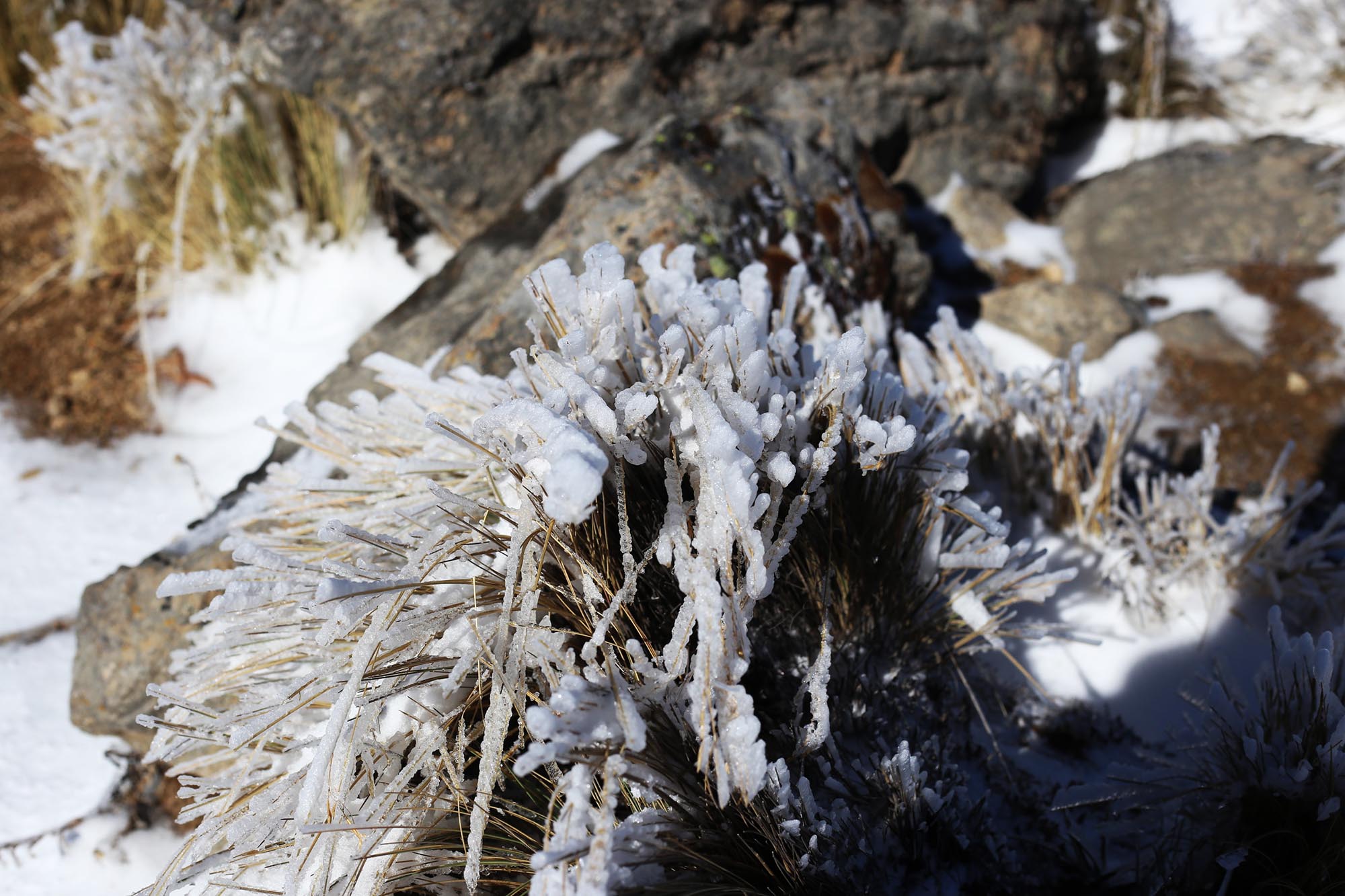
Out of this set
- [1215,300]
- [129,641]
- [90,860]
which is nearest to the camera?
[90,860]

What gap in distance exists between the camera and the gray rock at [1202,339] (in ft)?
8.89

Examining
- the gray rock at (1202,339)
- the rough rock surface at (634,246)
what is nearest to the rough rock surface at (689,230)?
the rough rock surface at (634,246)

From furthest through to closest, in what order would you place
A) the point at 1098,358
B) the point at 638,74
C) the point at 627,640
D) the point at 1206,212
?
1. the point at 1206,212
2. the point at 638,74
3. the point at 1098,358
4. the point at 627,640

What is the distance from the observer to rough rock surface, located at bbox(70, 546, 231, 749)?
1.94m

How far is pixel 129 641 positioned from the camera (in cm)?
196

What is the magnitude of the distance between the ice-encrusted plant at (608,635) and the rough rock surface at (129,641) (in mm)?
506

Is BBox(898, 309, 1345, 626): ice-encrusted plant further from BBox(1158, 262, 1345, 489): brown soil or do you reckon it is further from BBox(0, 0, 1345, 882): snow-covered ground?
BBox(1158, 262, 1345, 489): brown soil

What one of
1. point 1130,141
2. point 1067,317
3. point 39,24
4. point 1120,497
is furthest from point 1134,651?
point 39,24

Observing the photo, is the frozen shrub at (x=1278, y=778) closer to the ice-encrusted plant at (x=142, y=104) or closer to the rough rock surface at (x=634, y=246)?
the rough rock surface at (x=634, y=246)

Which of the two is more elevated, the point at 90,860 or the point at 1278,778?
the point at 90,860

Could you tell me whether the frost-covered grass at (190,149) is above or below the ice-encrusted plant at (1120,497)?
above

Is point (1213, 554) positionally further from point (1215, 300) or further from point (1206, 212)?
point (1206, 212)

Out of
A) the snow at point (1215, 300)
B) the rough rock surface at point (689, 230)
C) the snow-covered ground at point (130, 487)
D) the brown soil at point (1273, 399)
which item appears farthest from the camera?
the snow at point (1215, 300)

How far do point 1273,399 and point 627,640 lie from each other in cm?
246
